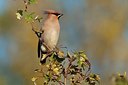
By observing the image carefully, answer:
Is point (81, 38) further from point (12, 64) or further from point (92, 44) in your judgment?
point (12, 64)

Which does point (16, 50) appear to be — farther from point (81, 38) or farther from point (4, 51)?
point (81, 38)

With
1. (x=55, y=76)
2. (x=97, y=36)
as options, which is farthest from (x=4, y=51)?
(x=55, y=76)

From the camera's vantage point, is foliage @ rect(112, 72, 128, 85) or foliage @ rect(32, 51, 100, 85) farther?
foliage @ rect(32, 51, 100, 85)

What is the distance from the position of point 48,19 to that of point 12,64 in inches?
359

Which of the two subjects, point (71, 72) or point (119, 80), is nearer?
point (119, 80)

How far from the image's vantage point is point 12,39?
16812 mm

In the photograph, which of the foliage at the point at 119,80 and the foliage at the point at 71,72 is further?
the foliage at the point at 71,72

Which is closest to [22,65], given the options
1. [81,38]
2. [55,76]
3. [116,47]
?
[81,38]

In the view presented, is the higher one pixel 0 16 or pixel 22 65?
pixel 0 16

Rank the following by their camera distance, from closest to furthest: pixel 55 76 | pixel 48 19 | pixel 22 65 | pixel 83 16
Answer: pixel 55 76 → pixel 48 19 → pixel 22 65 → pixel 83 16

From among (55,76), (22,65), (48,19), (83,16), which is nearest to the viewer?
(55,76)

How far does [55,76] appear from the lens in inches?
117

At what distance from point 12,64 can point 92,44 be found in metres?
2.18

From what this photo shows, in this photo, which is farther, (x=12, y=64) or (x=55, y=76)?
(x=12, y=64)
